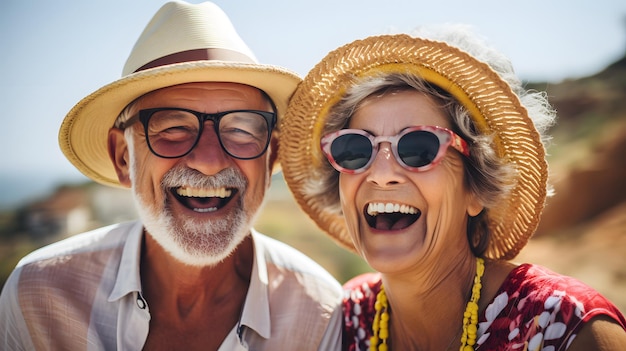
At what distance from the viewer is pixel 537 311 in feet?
6.81

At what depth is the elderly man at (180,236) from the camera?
2719mm

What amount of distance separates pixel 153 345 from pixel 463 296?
1676mm

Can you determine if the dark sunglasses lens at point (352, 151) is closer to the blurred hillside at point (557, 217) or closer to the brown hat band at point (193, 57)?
the brown hat band at point (193, 57)

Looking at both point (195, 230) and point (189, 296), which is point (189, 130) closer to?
point (195, 230)

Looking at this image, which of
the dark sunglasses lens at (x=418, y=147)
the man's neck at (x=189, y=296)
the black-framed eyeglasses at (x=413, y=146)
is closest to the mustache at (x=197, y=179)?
the man's neck at (x=189, y=296)

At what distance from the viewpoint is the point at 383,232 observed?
2459 mm

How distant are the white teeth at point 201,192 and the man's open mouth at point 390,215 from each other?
2.65 ft

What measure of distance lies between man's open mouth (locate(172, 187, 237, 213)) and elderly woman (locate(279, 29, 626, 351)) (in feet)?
2.15

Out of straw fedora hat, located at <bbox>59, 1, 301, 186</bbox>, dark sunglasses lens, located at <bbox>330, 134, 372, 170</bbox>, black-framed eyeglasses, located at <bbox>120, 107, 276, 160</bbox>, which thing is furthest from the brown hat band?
dark sunglasses lens, located at <bbox>330, 134, 372, 170</bbox>

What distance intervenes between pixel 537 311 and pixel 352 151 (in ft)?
3.49

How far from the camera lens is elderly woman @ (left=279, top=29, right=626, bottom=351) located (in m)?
2.32

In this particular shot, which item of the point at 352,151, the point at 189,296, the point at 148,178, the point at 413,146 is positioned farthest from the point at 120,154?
the point at 413,146

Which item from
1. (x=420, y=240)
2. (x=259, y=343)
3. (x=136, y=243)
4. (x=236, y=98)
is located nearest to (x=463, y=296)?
(x=420, y=240)

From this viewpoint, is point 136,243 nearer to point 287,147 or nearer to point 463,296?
point 287,147
